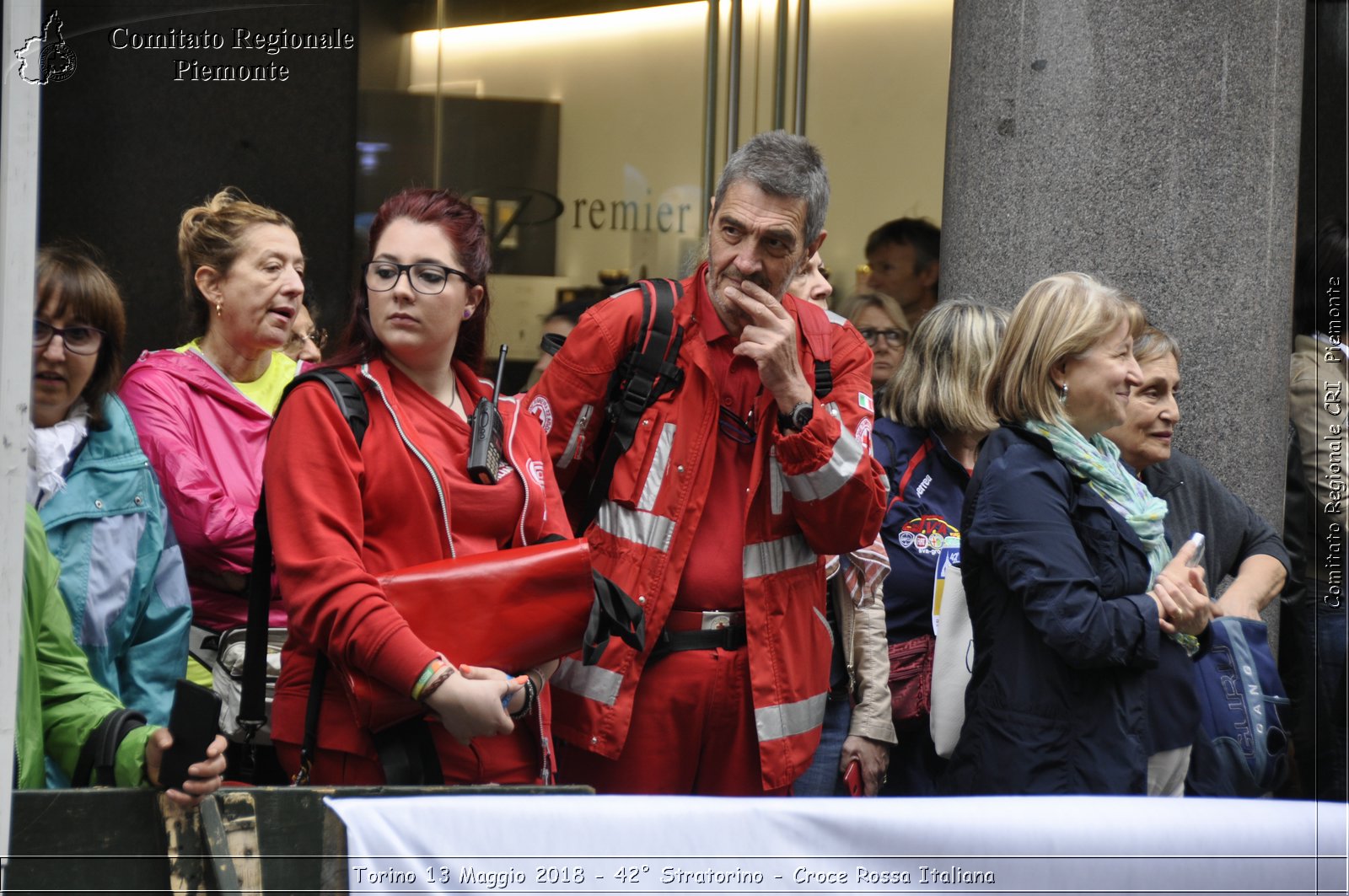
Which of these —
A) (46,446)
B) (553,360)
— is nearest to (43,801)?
(46,446)

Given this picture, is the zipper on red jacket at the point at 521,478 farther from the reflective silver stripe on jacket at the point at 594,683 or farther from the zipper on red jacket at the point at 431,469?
the reflective silver stripe on jacket at the point at 594,683

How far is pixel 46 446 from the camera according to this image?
125 inches

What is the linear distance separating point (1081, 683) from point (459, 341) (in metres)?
1.66

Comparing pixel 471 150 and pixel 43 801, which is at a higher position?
pixel 471 150

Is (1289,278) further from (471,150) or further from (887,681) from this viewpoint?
(471,150)

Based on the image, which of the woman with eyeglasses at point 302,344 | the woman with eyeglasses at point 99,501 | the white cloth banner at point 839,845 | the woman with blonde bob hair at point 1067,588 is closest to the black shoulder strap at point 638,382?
the woman with blonde bob hair at point 1067,588

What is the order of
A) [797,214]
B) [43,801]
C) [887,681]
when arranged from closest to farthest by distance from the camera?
[43,801] < [797,214] < [887,681]

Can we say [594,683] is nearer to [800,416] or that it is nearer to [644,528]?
[644,528]

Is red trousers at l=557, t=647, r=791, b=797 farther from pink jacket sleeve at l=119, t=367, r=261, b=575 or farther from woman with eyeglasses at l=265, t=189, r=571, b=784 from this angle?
pink jacket sleeve at l=119, t=367, r=261, b=575

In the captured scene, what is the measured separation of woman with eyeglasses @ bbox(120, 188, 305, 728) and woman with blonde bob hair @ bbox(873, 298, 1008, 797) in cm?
180

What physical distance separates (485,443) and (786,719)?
1017 millimetres

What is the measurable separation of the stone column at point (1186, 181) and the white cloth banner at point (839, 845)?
2.48 metres

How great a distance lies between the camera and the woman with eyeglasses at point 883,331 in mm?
5438

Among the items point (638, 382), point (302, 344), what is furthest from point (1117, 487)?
point (302, 344)
